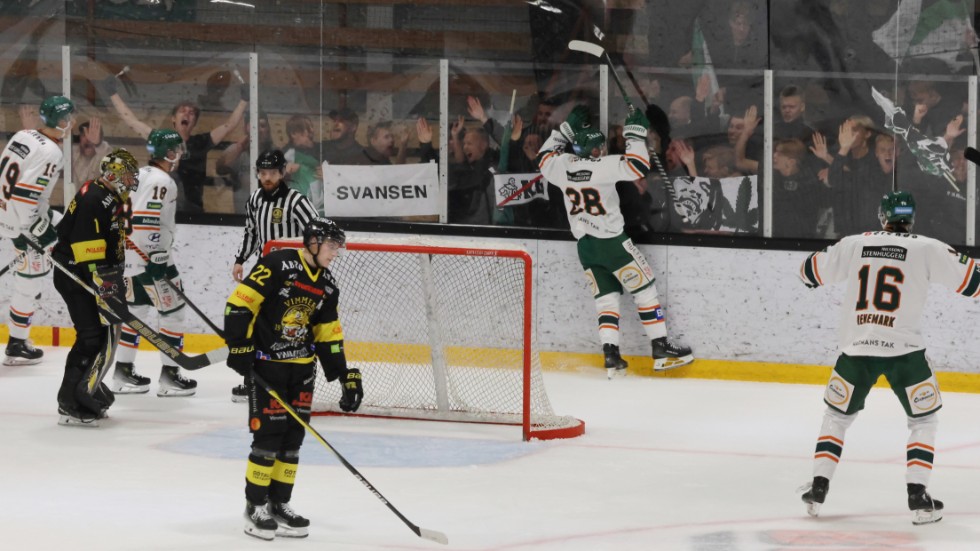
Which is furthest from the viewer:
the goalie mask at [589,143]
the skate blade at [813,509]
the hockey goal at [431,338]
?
the goalie mask at [589,143]

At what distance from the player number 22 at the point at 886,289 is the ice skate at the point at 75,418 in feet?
12.4

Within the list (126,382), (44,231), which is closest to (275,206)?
(126,382)

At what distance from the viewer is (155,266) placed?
8461 millimetres

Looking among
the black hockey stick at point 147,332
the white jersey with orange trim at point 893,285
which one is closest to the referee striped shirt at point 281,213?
the black hockey stick at point 147,332

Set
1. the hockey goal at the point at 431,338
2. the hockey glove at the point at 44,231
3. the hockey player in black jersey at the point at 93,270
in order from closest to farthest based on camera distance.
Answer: the hockey player in black jersey at the point at 93,270, the hockey goal at the point at 431,338, the hockey glove at the point at 44,231

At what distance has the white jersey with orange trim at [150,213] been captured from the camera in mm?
8320

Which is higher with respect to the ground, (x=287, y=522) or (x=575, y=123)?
(x=575, y=123)

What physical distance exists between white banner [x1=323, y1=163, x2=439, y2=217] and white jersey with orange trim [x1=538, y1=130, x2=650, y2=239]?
35.7 inches

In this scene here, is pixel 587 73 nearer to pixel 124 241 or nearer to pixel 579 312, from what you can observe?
pixel 579 312

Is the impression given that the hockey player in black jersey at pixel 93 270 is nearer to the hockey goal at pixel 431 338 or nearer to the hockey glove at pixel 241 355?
the hockey goal at pixel 431 338

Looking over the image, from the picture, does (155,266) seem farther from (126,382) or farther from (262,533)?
(262,533)

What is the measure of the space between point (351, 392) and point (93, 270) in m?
2.38

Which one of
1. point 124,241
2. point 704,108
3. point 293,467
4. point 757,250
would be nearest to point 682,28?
point 704,108

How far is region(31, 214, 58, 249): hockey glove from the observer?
8773 mm
